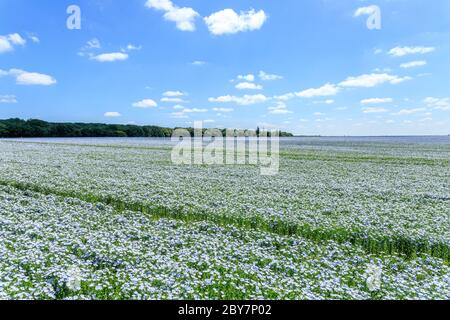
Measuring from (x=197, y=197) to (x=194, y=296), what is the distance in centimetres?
1114

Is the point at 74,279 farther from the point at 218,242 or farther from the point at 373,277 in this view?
the point at 373,277

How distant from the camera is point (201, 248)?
33.9 ft

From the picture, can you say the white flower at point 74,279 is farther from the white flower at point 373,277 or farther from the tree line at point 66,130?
the tree line at point 66,130

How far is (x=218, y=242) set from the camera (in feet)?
35.9

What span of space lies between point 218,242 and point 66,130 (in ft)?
536

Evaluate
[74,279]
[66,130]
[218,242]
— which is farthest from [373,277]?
[66,130]

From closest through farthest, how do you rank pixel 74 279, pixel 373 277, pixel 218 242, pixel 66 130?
Result: 1. pixel 74 279
2. pixel 373 277
3. pixel 218 242
4. pixel 66 130

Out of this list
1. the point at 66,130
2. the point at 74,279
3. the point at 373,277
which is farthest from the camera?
the point at 66,130

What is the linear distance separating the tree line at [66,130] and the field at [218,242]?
5441 inches

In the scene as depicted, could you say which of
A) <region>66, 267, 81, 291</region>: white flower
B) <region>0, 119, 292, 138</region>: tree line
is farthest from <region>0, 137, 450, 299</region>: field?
<region>0, 119, 292, 138</region>: tree line

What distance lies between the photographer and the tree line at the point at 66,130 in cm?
13864

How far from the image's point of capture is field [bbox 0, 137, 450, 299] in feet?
25.3
